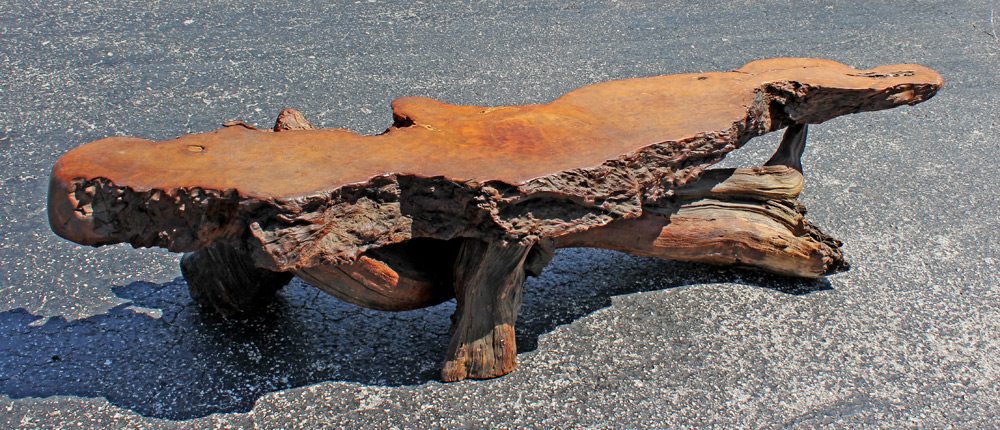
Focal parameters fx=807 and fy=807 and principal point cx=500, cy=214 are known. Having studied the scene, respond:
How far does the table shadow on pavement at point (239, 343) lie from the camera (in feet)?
5.70

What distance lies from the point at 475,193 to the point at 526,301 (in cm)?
63

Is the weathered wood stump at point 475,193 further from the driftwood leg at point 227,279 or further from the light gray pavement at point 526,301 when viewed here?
the light gray pavement at point 526,301

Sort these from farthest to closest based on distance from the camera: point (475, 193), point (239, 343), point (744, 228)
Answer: point (744, 228) < point (239, 343) < point (475, 193)

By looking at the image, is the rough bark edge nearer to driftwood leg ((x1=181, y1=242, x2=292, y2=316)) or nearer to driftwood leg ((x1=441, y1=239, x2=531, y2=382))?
driftwood leg ((x1=441, y1=239, x2=531, y2=382))

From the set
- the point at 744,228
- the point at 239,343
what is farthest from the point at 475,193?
the point at 744,228

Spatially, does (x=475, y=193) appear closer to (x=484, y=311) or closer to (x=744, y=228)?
(x=484, y=311)

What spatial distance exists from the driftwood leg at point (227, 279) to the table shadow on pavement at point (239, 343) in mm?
51

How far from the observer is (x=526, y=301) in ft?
6.82

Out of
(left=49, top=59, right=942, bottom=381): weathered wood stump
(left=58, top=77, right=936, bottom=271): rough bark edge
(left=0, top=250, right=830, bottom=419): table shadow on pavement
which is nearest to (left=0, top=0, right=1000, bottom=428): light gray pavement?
(left=0, top=250, right=830, bottom=419): table shadow on pavement

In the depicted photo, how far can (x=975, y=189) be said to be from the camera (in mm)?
2680

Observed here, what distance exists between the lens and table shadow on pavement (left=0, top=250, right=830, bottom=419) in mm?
1738

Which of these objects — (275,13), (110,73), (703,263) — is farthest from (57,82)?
(703,263)

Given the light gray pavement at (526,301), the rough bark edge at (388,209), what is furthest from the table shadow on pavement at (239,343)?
the rough bark edge at (388,209)

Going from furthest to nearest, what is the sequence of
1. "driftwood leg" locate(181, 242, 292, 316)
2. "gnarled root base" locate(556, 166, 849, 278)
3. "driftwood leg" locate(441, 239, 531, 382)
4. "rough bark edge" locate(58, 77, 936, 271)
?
1. "gnarled root base" locate(556, 166, 849, 278)
2. "driftwood leg" locate(181, 242, 292, 316)
3. "driftwood leg" locate(441, 239, 531, 382)
4. "rough bark edge" locate(58, 77, 936, 271)
